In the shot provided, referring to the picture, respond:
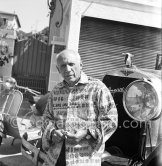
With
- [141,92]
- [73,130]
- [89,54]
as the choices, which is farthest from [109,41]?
[73,130]

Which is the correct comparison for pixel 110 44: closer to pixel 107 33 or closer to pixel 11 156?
pixel 107 33

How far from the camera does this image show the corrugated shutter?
8.50 meters

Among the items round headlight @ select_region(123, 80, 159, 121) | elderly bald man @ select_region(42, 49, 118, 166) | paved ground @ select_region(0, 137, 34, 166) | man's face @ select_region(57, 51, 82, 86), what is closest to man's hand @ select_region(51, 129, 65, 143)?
elderly bald man @ select_region(42, 49, 118, 166)

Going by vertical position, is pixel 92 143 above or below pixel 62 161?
above

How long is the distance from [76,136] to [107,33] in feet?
23.7

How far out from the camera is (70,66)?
1.86m

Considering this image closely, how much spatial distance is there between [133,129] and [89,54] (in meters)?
6.08

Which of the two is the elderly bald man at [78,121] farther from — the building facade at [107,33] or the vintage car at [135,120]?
the building facade at [107,33]

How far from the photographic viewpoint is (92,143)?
181cm

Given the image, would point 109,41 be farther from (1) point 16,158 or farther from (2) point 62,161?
(2) point 62,161

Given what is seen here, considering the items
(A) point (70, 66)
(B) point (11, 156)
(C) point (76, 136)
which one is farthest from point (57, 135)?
(B) point (11, 156)

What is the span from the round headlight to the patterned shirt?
1.52 feet

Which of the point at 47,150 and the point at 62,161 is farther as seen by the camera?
the point at 47,150

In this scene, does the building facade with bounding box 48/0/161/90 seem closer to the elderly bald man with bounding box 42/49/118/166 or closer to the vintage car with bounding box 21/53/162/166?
the vintage car with bounding box 21/53/162/166
